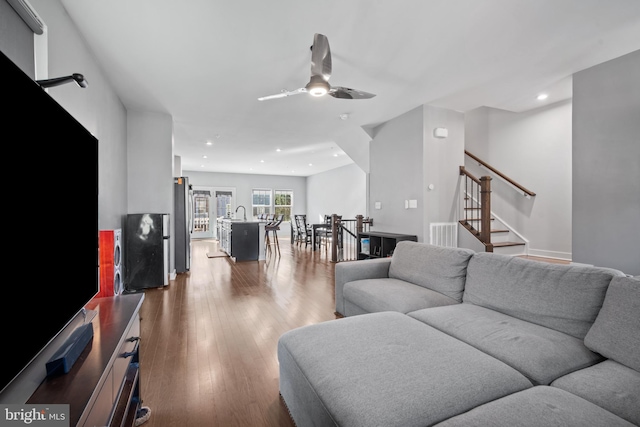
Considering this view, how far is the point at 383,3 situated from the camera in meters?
2.28

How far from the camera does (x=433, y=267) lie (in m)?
2.57

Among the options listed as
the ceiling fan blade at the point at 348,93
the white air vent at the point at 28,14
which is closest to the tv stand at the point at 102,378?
the white air vent at the point at 28,14

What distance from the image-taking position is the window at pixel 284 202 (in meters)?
13.1

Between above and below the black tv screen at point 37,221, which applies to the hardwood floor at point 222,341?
below

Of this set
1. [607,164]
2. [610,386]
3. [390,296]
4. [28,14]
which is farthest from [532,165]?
[28,14]

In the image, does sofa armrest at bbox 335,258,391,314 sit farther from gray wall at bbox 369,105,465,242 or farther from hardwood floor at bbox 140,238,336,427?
gray wall at bbox 369,105,465,242

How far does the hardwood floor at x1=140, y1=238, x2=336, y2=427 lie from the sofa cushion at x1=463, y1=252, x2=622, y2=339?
1513 mm

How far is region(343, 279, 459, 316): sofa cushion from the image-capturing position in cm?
225

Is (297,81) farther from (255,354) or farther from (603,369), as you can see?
(603,369)

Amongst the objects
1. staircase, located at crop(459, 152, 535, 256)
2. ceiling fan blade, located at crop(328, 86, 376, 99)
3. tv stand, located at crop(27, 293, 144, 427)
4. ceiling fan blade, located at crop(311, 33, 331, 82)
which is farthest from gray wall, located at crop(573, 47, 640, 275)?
tv stand, located at crop(27, 293, 144, 427)

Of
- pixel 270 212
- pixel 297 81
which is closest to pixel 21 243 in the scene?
pixel 297 81

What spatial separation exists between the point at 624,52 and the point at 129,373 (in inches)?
196

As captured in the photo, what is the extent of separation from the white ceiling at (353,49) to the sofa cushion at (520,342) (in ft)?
7.62
